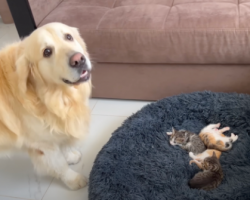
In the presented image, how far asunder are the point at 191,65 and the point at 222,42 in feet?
0.81

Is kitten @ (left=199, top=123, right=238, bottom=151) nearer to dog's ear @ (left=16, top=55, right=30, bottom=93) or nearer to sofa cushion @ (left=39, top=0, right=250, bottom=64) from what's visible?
sofa cushion @ (left=39, top=0, right=250, bottom=64)

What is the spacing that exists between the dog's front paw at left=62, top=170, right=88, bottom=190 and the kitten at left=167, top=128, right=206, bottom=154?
1.74 feet

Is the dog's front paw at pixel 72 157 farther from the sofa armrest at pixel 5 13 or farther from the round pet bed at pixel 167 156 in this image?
the sofa armrest at pixel 5 13

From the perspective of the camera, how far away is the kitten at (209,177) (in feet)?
4.24

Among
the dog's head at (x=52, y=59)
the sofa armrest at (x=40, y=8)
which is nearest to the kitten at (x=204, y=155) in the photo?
the dog's head at (x=52, y=59)

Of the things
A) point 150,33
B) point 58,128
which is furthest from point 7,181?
point 150,33

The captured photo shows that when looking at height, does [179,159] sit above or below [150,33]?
below

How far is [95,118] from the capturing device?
190 cm

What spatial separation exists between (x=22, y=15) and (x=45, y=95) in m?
0.86

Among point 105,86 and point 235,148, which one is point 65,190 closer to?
point 105,86

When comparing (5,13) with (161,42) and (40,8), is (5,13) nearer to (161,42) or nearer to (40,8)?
(40,8)

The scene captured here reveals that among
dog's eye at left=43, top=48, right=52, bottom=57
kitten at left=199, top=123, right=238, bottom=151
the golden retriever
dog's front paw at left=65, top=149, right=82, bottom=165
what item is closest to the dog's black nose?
the golden retriever

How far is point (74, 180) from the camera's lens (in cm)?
144

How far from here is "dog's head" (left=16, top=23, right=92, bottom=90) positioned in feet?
3.39
